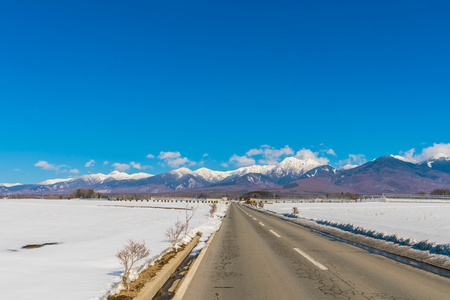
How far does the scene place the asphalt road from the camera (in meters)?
6.24

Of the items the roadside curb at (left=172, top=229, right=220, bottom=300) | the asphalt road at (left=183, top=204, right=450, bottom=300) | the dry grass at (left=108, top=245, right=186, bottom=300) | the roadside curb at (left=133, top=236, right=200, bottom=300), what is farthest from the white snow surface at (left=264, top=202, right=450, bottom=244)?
the dry grass at (left=108, top=245, right=186, bottom=300)

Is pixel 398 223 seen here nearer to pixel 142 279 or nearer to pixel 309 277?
pixel 309 277

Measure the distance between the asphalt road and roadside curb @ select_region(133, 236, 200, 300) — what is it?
26.4 inches

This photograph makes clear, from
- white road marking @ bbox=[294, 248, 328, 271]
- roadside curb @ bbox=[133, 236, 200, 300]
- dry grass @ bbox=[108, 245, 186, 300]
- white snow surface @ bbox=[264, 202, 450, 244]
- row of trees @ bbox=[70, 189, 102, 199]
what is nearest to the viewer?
dry grass @ bbox=[108, 245, 186, 300]

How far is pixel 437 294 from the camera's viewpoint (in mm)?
6273

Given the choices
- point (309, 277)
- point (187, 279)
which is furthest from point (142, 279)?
point (309, 277)

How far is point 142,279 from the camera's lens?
6.76 m

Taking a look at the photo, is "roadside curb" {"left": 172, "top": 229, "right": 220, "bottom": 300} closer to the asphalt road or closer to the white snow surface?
the asphalt road

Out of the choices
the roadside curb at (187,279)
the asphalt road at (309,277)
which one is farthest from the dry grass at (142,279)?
the asphalt road at (309,277)

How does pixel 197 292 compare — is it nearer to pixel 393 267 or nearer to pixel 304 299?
pixel 304 299

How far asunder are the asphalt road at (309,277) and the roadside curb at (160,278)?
0.67 m

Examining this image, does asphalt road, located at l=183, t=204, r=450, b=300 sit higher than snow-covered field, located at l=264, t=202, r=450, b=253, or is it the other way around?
asphalt road, located at l=183, t=204, r=450, b=300

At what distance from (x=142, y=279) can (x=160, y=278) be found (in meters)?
0.42

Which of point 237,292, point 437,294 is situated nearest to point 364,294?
point 437,294
